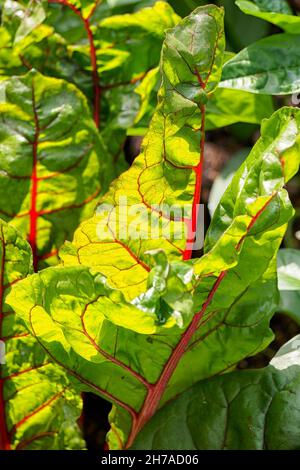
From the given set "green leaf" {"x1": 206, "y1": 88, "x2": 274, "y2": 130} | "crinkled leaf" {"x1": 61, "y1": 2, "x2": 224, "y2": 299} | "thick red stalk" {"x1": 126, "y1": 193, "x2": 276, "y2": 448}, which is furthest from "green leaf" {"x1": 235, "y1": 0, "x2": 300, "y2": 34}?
Result: "thick red stalk" {"x1": 126, "y1": 193, "x2": 276, "y2": 448}

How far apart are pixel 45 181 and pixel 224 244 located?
0.40 m

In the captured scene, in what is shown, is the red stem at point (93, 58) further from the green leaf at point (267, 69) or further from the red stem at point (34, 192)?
the green leaf at point (267, 69)

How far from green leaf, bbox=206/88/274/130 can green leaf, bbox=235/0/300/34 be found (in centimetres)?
11

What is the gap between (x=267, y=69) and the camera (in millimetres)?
1019

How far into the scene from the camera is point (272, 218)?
0.77 m

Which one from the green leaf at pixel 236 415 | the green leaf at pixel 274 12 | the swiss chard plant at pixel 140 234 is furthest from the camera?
the green leaf at pixel 274 12

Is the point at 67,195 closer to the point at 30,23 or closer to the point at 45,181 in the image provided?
the point at 45,181

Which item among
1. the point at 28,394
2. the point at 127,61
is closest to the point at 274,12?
the point at 127,61

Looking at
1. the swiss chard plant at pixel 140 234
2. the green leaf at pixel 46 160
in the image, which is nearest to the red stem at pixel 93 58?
the swiss chard plant at pixel 140 234

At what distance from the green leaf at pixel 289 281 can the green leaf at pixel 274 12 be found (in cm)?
32

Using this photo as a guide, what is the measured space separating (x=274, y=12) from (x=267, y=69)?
10cm

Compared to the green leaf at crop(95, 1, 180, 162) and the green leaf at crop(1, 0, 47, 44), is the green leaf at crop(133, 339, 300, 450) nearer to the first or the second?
the green leaf at crop(95, 1, 180, 162)

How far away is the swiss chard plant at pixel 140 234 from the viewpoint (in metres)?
0.79

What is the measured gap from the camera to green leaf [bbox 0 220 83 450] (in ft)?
3.26
